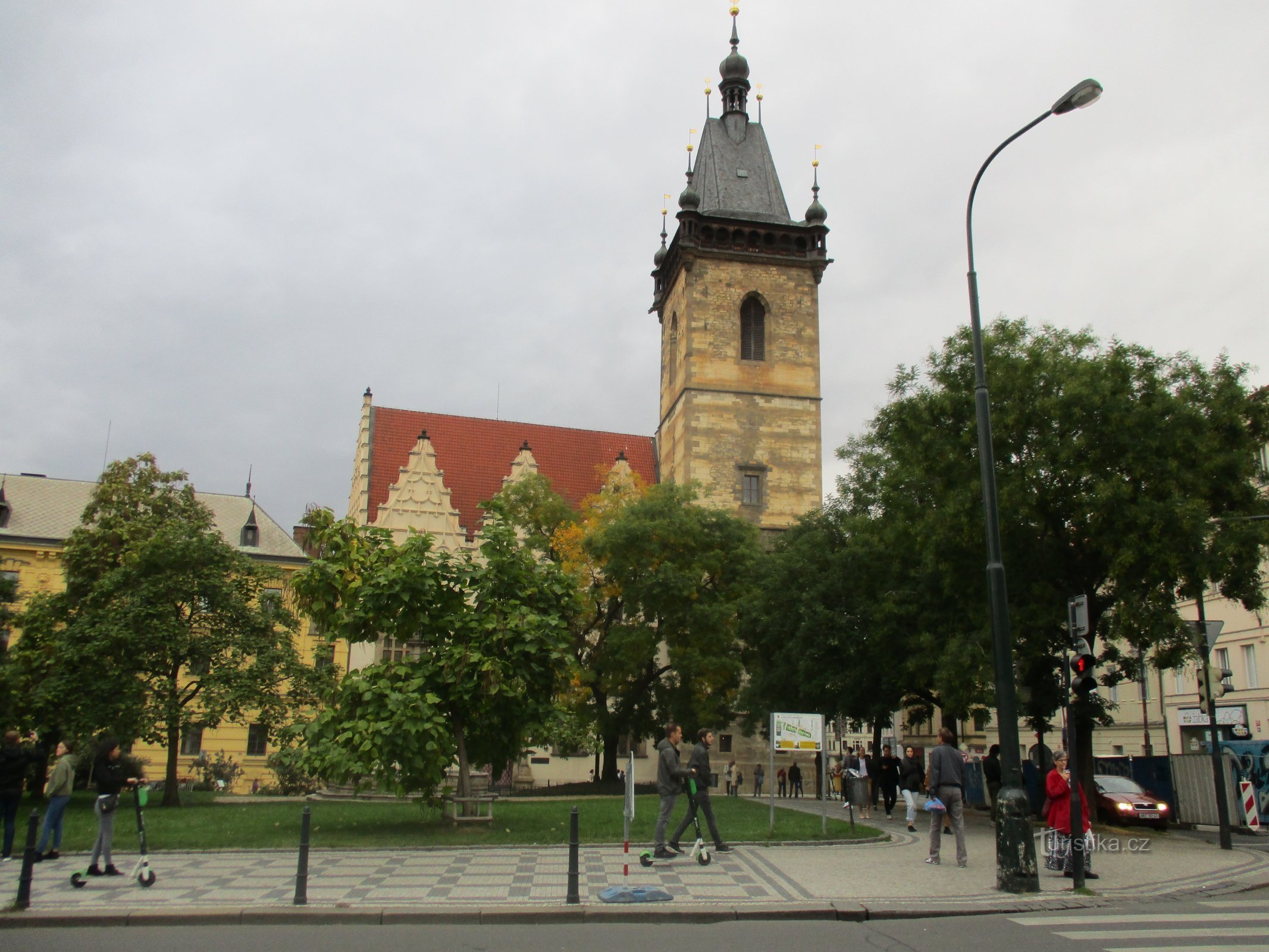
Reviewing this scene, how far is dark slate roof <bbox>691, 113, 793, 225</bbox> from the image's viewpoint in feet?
156

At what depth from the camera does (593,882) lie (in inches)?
450

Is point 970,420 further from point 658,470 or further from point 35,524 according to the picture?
point 35,524

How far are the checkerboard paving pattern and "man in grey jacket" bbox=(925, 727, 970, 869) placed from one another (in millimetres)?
2281

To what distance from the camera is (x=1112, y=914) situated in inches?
395

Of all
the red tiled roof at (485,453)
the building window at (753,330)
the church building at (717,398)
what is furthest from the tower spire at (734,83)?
the red tiled roof at (485,453)

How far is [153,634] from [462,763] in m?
12.1

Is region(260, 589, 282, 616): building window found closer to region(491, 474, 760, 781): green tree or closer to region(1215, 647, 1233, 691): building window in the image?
region(491, 474, 760, 781): green tree

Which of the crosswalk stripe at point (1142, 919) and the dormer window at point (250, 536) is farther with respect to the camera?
the dormer window at point (250, 536)

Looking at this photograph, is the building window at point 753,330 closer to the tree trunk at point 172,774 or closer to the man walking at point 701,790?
the tree trunk at point 172,774

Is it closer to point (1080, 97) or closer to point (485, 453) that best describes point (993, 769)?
point (1080, 97)

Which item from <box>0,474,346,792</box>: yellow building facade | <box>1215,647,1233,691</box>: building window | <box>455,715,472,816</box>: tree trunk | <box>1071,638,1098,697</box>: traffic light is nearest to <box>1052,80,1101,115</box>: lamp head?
<box>1071,638,1098,697</box>: traffic light

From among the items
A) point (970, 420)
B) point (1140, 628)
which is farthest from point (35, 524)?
point (1140, 628)

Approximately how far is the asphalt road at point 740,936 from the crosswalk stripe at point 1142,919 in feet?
0.07

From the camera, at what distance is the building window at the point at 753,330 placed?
4581 cm
